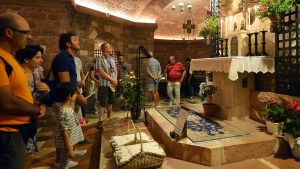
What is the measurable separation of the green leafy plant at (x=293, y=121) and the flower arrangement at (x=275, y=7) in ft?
5.03

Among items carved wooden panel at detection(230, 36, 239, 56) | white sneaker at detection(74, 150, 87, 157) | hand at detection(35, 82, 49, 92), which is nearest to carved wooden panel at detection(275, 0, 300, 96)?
carved wooden panel at detection(230, 36, 239, 56)

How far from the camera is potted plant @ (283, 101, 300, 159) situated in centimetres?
305

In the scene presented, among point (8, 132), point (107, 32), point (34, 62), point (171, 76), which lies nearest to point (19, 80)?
point (8, 132)

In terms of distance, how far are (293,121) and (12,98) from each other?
337 cm

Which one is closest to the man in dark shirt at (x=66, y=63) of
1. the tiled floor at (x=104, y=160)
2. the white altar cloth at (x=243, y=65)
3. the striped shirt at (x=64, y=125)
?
the striped shirt at (x=64, y=125)

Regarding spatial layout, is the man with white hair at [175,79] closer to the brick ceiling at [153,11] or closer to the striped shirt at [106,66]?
the striped shirt at [106,66]

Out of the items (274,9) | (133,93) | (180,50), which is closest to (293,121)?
(274,9)

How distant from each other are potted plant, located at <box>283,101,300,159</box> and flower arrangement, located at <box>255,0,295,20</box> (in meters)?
1.53

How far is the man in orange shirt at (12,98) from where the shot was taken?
1.45 m

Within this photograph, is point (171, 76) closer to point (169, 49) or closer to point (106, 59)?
point (106, 59)

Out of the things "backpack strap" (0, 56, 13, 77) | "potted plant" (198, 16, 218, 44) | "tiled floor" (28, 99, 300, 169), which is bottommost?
"tiled floor" (28, 99, 300, 169)

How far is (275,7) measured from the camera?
370 centimetres

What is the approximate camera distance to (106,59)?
4.79 m

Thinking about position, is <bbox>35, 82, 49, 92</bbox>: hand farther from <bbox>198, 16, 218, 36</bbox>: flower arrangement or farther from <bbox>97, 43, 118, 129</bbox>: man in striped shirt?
<bbox>198, 16, 218, 36</bbox>: flower arrangement
